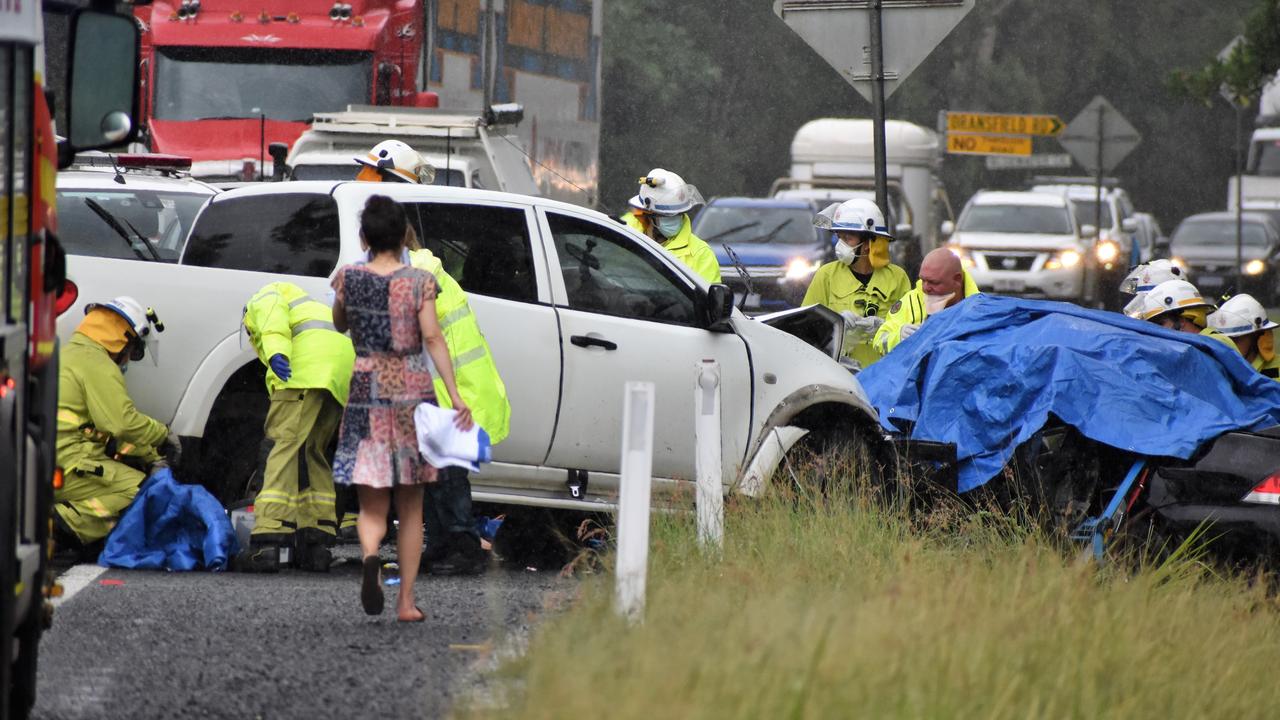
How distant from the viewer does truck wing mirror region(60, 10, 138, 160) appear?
18.5 feet

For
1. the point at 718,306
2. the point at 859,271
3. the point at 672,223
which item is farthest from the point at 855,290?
the point at 718,306

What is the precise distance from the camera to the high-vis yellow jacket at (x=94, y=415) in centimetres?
869


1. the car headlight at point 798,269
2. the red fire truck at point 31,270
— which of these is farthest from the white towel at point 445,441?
the car headlight at point 798,269

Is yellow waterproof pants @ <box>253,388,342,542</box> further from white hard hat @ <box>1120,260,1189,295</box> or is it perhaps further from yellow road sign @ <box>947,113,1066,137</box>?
yellow road sign @ <box>947,113,1066,137</box>

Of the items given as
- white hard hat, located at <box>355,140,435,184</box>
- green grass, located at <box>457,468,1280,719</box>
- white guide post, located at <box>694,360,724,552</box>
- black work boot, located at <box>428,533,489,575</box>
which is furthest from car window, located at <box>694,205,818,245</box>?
green grass, located at <box>457,468,1280,719</box>

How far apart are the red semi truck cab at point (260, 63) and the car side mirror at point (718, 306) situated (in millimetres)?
9176

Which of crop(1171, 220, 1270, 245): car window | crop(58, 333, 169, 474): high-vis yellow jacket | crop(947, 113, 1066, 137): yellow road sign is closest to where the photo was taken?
crop(58, 333, 169, 474): high-vis yellow jacket

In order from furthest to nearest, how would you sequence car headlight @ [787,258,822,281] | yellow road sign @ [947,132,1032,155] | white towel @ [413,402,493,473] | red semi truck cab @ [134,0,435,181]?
yellow road sign @ [947,132,1032,155]
car headlight @ [787,258,822,281]
red semi truck cab @ [134,0,435,181]
white towel @ [413,402,493,473]

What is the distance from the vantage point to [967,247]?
100 feet

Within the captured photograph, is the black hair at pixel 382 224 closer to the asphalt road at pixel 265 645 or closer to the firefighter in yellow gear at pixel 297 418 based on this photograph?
the firefighter in yellow gear at pixel 297 418

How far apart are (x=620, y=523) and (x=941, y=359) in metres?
2.74

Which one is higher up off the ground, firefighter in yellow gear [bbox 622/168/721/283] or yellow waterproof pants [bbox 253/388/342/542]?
firefighter in yellow gear [bbox 622/168/721/283]

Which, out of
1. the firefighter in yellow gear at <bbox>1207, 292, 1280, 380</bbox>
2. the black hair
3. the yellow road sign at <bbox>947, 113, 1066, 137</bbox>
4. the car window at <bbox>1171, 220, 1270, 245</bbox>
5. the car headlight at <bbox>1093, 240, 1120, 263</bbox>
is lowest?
the firefighter in yellow gear at <bbox>1207, 292, 1280, 380</bbox>

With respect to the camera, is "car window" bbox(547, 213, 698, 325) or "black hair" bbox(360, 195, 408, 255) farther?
"car window" bbox(547, 213, 698, 325)
